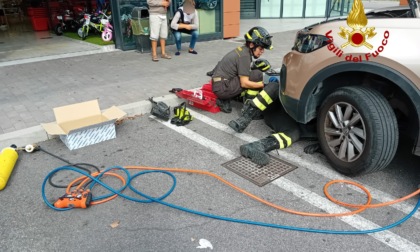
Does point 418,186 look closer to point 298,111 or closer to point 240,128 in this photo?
point 298,111

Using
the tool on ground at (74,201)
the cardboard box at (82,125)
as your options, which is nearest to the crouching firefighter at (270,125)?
the cardboard box at (82,125)

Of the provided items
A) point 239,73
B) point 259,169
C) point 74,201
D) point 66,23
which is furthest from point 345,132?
point 66,23

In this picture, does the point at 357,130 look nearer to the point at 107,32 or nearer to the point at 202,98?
the point at 202,98

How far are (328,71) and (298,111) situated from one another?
54 centimetres

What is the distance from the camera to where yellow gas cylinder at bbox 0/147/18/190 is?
3.34m

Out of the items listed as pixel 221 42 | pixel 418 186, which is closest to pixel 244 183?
pixel 418 186

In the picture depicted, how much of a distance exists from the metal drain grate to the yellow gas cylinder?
2095 millimetres

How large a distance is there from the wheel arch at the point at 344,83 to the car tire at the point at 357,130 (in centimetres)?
15

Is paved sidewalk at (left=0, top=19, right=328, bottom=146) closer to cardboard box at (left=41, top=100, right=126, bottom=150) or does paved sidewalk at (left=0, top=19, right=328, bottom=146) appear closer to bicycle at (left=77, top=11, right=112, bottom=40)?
cardboard box at (left=41, top=100, right=126, bottom=150)

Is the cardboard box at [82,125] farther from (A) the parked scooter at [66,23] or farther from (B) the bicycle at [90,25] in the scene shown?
(A) the parked scooter at [66,23]

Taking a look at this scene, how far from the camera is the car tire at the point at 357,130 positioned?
9.88ft

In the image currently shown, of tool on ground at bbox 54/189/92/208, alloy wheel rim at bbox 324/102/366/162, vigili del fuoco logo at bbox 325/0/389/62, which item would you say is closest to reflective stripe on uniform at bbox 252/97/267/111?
alloy wheel rim at bbox 324/102/366/162

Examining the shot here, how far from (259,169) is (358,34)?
5.06ft

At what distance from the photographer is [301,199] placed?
3.08 meters
